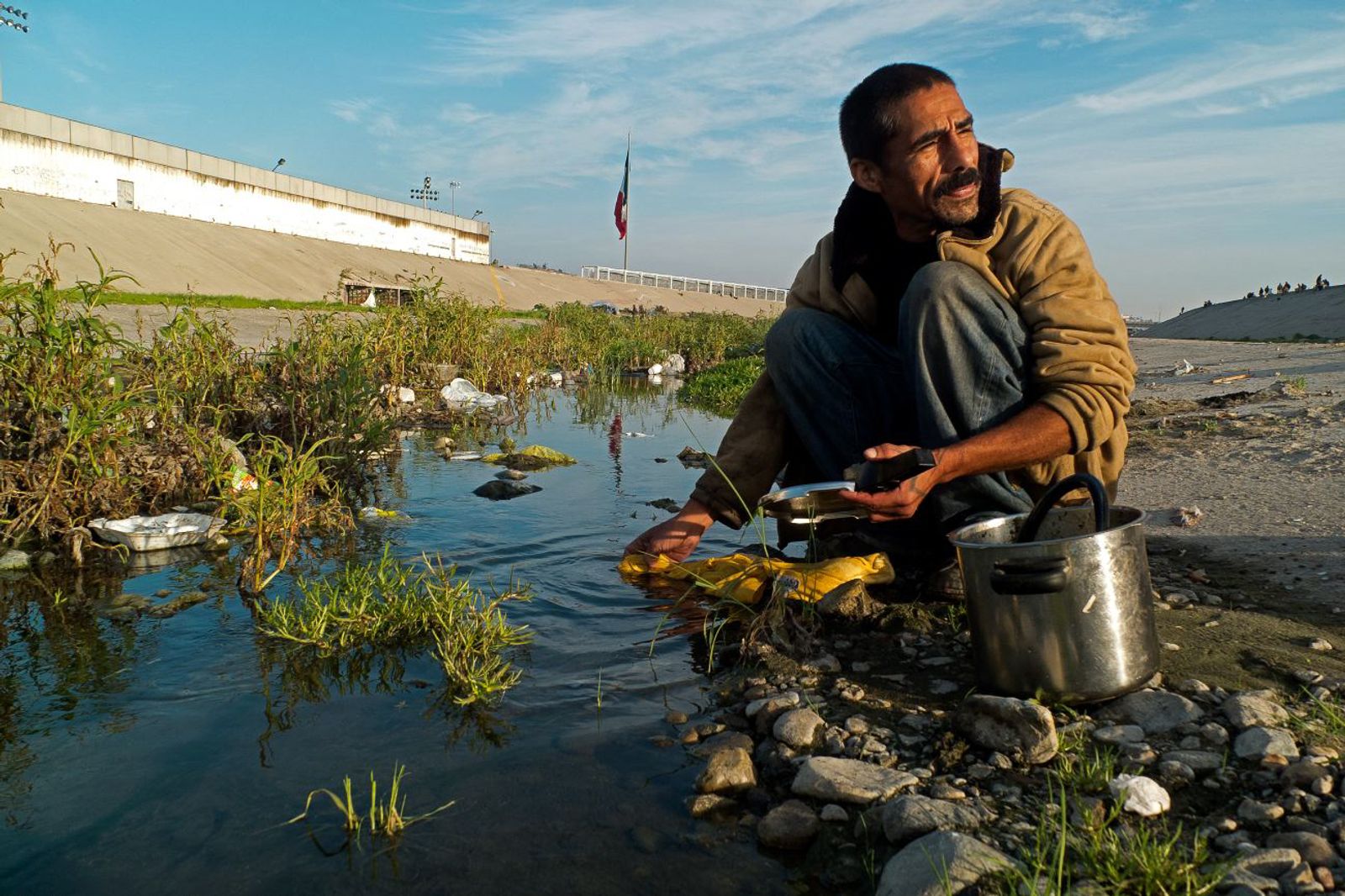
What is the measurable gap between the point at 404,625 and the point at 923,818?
150cm

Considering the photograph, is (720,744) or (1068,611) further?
(720,744)

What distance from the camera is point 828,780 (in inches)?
68.5

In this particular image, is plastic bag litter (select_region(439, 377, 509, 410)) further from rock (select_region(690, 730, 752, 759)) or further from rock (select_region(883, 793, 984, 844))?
rock (select_region(883, 793, 984, 844))

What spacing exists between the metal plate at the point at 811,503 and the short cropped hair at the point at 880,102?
1.04m

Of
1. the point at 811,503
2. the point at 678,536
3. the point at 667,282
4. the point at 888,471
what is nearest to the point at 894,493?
the point at 888,471

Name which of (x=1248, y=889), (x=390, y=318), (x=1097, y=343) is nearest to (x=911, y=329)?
(x=1097, y=343)

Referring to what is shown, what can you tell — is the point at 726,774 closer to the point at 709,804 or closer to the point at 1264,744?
the point at 709,804

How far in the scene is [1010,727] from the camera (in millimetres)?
1816

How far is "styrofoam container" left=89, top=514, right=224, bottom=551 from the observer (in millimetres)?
3367

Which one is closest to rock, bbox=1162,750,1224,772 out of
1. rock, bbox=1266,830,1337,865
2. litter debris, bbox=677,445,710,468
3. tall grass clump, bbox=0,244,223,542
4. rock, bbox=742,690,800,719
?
rock, bbox=1266,830,1337,865

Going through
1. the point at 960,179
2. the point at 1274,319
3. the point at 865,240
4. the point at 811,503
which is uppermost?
the point at 1274,319

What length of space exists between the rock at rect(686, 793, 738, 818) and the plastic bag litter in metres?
6.09

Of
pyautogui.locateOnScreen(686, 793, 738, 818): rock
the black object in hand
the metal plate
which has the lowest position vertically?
pyautogui.locateOnScreen(686, 793, 738, 818): rock

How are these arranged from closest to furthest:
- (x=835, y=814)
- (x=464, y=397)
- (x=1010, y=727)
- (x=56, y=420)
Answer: (x=835, y=814) → (x=1010, y=727) → (x=56, y=420) → (x=464, y=397)
